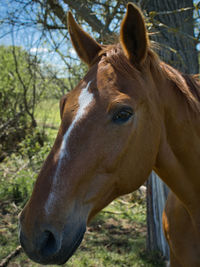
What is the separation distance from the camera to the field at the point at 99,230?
11.0 feet

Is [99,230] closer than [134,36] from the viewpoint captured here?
No

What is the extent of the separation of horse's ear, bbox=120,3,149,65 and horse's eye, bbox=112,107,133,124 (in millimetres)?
400

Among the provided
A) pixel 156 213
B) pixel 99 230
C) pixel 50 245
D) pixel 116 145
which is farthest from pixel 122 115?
pixel 99 230

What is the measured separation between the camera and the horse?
125 cm

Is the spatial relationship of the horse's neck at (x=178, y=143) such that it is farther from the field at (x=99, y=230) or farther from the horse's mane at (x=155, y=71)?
the field at (x=99, y=230)

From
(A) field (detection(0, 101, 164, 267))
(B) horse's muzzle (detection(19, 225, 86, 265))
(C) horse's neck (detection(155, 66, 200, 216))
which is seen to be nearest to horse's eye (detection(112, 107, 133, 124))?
(C) horse's neck (detection(155, 66, 200, 216))

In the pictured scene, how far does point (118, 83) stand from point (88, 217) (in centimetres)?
81

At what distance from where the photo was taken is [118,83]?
1.51 meters

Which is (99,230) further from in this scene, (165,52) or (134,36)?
(134,36)

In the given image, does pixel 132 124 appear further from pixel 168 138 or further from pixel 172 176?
pixel 172 176

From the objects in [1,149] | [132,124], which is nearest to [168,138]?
[132,124]

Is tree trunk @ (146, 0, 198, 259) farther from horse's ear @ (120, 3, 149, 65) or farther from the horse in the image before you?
horse's ear @ (120, 3, 149, 65)

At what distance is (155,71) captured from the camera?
1.71 metres

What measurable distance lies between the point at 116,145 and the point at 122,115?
7.0 inches
